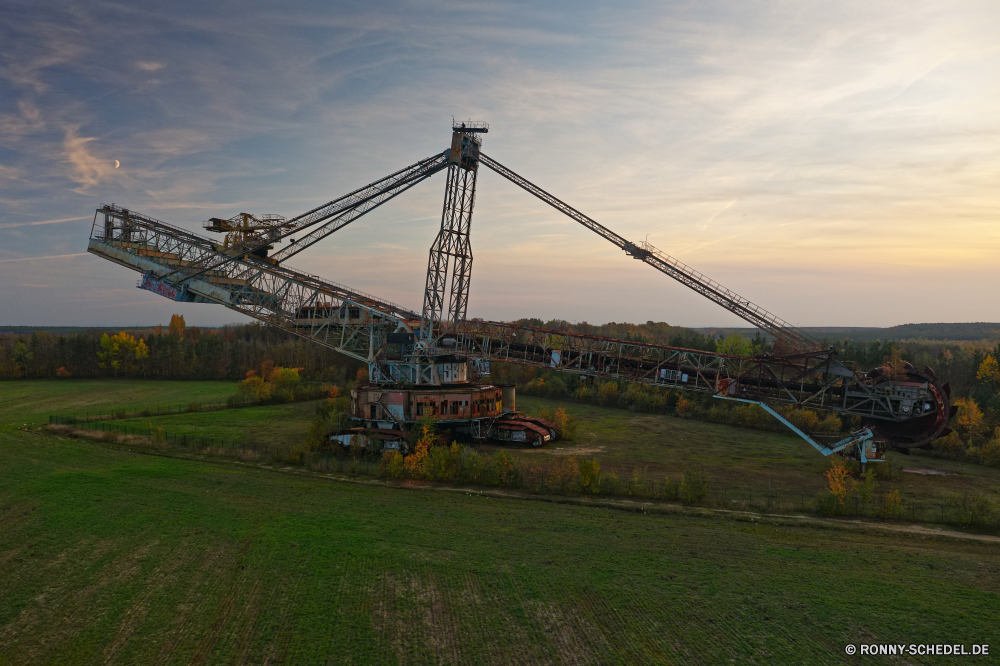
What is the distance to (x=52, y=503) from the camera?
2342 cm

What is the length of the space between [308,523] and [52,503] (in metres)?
11.8

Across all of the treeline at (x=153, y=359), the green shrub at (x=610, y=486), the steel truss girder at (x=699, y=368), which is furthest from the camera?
the treeline at (x=153, y=359)

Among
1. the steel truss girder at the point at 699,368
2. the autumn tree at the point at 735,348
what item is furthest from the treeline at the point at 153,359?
the autumn tree at the point at 735,348

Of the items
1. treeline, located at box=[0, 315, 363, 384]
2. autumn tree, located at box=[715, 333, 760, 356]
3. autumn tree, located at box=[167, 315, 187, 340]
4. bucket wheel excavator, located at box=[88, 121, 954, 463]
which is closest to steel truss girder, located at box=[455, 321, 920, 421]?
bucket wheel excavator, located at box=[88, 121, 954, 463]

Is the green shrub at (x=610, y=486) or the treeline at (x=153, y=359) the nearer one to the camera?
the green shrub at (x=610, y=486)

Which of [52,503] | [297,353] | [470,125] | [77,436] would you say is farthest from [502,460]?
[297,353]

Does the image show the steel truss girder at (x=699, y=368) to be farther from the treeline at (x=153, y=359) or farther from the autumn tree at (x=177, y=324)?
the autumn tree at (x=177, y=324)

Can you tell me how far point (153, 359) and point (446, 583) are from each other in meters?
82.7

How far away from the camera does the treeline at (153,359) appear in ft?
258

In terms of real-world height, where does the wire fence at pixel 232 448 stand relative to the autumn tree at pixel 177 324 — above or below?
below

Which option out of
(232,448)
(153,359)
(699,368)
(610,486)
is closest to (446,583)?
(610,486)

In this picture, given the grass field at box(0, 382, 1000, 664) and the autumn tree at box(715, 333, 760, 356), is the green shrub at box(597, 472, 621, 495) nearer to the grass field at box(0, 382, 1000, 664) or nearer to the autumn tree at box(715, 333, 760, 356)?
the grass field at box(0, 382, 1000, 664)

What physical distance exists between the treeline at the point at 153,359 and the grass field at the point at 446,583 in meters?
56.2

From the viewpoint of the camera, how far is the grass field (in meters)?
13.9
